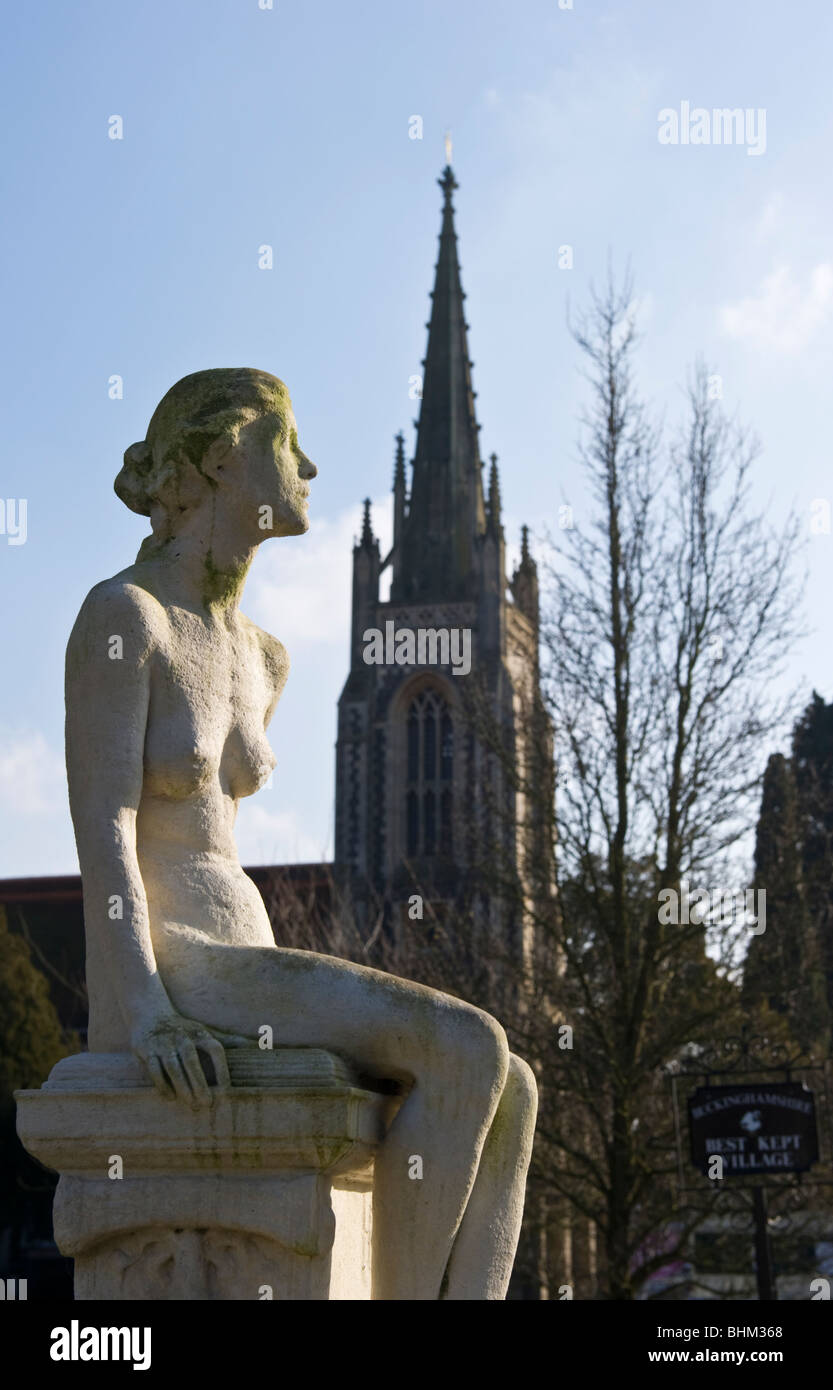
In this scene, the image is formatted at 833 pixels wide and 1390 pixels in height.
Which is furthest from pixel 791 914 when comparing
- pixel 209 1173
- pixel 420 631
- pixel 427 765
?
pixel 427 765

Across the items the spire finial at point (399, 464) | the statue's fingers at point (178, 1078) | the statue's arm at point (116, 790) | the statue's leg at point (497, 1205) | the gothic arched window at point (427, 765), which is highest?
the spire finial at point (399, 464)

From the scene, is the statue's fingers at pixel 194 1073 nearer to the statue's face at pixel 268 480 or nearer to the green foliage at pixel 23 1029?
the statue's face at pixel 268 480

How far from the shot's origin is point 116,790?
376 cm

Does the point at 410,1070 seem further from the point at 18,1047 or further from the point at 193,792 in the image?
the point at 18,1047

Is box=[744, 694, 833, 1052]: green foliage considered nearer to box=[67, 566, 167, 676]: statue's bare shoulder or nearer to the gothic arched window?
box=[67, 566, 167, 676]: statue's bare shoulder

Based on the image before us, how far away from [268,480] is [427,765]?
6022cm

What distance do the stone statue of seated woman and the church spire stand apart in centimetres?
6057

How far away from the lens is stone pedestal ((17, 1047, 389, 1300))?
336 centimetres

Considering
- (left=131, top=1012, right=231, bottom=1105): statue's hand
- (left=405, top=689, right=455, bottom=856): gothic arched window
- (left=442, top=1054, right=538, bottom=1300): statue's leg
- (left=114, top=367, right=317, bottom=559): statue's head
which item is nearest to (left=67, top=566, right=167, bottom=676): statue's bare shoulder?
(left=114, top=367, right=317, bottom=559): statue's head

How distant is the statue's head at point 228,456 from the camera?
4.11 metres

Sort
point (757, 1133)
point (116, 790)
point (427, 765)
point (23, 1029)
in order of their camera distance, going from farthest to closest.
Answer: point (427, 765)
point (23, 1029)
point (757, 1133)
point (116, 790)

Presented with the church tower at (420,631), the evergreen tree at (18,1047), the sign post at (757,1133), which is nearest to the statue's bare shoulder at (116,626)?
the sign post at (757,1133)
